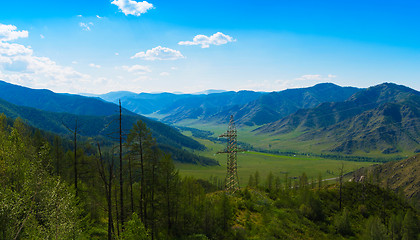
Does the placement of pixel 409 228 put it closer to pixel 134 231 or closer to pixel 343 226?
pixel 343 226

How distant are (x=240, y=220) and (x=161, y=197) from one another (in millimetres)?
25994

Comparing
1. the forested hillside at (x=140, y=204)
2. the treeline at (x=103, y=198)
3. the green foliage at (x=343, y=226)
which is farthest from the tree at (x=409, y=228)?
the treeline at (x=103, y=198)

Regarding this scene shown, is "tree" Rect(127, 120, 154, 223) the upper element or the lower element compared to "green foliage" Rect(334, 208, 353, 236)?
upper

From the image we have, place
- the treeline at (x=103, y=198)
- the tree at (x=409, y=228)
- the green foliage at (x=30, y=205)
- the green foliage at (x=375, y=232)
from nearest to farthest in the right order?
the green foliage at (x=30, y=205) → the treeline at (x=103, y=198) → the green foliage at (x=375, y=232) → the tree at (x=409, y=228)

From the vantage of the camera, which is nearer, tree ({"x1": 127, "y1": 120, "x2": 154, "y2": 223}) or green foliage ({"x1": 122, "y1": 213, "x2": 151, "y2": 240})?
green foliage ({"x1": 122, "y1": 213, "x2": 151, "y2": 240})

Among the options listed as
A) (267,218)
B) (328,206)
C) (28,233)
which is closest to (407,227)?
(328,206)

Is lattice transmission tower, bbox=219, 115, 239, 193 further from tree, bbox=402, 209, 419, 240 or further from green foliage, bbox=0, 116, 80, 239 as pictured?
tree, bbox=402, 209, 419, 240

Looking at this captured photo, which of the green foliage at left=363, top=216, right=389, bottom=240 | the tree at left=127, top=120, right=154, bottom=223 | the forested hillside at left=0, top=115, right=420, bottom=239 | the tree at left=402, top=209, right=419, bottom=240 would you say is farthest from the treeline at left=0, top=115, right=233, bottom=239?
the tree at left=402, top=209, right=419, bottom=240

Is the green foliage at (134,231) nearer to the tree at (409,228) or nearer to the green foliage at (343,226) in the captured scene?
the green foliage at (343,226)

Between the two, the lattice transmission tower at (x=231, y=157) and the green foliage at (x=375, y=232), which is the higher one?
the lattice transmission tower at (x=231, y=157)

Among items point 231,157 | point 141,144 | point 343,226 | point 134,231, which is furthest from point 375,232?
point 141,144

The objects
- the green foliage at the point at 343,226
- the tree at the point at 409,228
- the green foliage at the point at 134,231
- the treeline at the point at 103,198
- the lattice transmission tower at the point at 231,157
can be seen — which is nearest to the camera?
the treeline at the point at 103,198

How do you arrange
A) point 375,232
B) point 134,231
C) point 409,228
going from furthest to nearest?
point 409,228 → point 375,232 → point 134,231

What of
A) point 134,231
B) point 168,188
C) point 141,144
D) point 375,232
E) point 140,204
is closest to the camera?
point 134,231
